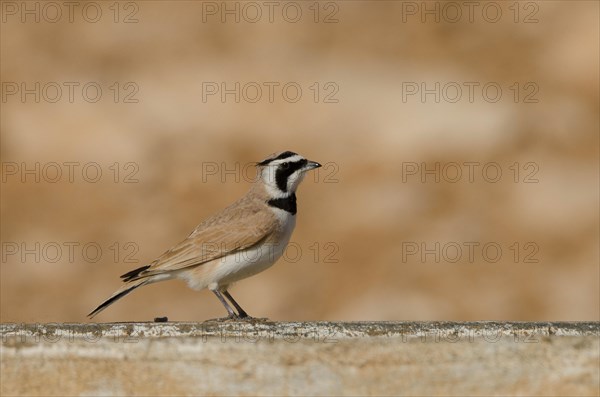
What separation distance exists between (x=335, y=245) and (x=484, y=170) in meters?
2.82

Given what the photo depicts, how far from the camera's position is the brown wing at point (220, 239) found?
8867 mm

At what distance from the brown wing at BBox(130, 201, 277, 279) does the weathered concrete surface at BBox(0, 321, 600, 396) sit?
290 cm

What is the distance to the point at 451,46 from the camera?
72.6ft

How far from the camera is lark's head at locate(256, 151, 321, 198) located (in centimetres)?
944

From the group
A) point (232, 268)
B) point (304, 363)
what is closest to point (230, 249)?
point (232, 268)

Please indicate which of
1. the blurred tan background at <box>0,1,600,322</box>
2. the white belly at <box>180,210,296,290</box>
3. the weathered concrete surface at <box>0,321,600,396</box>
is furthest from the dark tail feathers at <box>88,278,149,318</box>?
the blurred tan background at <box>0,1,600,322</box>

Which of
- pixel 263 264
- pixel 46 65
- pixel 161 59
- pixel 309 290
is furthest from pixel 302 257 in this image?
pixel 263 264

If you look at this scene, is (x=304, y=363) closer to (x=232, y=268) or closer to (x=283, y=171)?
(x=232, y=268)

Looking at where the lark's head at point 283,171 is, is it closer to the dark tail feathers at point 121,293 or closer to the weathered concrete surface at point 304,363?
the dark tail feathers at point 121,293

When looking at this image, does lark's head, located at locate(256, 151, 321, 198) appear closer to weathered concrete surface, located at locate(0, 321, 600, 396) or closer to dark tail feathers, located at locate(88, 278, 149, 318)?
dark tail feathers, located at locate(88, 278, 149, 318)

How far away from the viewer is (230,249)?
8930 mm

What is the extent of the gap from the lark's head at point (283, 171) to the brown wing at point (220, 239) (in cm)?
30

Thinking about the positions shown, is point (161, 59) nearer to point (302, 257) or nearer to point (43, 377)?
point (302, 257)

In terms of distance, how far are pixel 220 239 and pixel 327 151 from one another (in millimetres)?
12171
